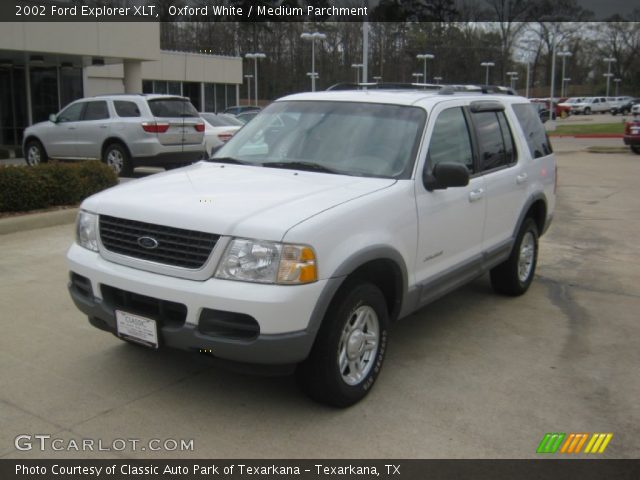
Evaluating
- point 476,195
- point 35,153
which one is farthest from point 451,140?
point 35,153

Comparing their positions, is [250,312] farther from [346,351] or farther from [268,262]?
[346,351]

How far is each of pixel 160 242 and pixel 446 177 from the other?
6.28ft

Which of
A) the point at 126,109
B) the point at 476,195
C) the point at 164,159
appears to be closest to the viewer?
the point at 476,195

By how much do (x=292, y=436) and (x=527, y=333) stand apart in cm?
260

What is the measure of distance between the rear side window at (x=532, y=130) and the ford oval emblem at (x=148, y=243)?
158 inches

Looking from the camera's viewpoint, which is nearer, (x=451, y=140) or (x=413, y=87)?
(x=451, y=140)

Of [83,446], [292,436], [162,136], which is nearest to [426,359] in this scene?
[292,436]

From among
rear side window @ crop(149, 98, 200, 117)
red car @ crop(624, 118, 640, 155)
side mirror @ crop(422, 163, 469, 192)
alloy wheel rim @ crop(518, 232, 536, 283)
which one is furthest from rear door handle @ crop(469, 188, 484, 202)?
red car @ crop(624, 118, 640, 155)

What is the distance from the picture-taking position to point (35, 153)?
15.7m

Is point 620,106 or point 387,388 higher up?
point 620,106

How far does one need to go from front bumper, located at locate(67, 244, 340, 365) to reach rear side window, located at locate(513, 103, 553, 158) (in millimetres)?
3615

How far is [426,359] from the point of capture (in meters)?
4.79

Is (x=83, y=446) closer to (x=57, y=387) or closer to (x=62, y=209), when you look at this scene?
(x=57, y=387)
